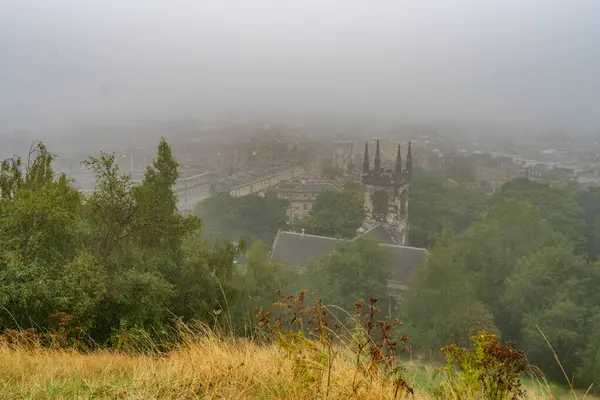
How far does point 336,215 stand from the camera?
93.1 ft

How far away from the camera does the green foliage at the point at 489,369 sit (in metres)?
2.50

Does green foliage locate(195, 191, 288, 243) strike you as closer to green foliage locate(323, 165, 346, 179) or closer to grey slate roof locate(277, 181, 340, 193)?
grey slate roof locate(277, 181, 340, 193)

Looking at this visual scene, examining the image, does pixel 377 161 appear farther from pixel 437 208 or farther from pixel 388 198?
pixel 437 208

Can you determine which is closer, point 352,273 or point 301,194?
point 352,273

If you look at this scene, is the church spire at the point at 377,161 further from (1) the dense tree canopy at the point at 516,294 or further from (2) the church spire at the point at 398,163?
(1) the dense tree canopy at the point at 516,294

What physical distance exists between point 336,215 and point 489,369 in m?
25.7

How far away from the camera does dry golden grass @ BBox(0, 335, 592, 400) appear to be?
9.21 feet

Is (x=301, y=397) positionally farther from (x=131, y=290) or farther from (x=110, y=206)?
(x=110, y=206)

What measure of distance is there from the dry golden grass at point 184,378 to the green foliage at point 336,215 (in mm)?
23262

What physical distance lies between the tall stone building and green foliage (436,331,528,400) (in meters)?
26.8

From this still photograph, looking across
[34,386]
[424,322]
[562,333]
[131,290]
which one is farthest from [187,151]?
[34,386]

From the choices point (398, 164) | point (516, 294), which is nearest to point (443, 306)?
point (516, 294)

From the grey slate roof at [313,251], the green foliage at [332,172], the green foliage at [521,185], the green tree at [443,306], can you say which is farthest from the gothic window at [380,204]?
the green tree at [443,306]

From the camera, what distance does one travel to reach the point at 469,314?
14.6 meters
